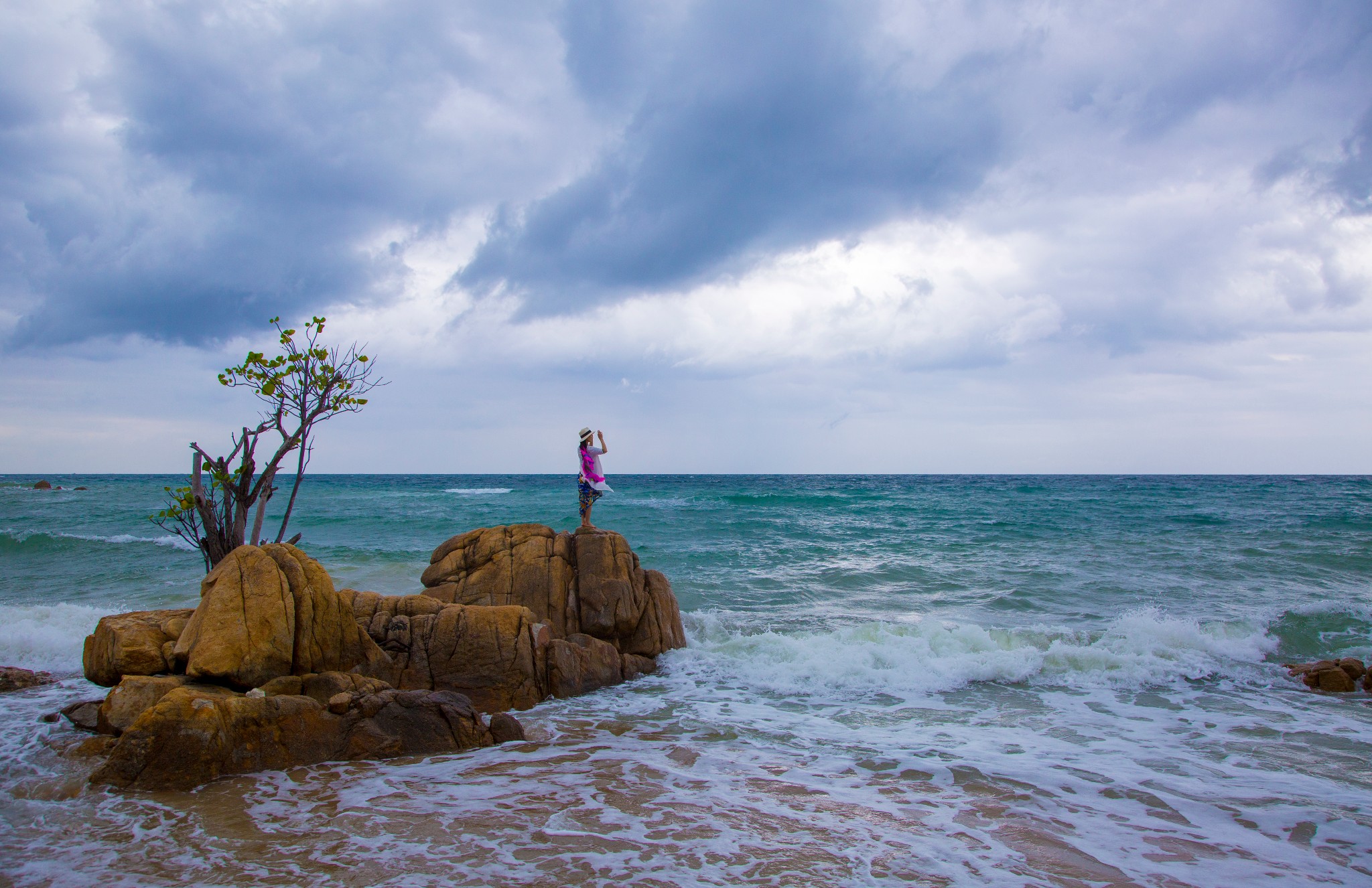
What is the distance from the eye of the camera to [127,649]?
8.20 m

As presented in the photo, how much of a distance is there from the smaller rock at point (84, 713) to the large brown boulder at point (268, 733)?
1084 mm

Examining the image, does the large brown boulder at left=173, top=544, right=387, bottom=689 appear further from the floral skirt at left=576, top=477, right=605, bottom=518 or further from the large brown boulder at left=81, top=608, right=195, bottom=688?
the floral skirt at left=576, top=477, right=605, bottom=518

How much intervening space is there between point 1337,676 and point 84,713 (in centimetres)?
1555

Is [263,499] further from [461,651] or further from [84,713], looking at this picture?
[461,651]

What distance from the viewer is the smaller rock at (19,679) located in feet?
29.9

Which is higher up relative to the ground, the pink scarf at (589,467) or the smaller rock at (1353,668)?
the pink scarf at (589,467)

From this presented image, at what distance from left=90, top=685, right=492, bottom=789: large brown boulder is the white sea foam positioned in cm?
525

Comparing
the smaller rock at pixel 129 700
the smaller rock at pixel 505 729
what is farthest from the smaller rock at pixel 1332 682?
the smaller rock at pixel 129 700

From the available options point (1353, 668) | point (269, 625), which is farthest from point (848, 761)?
point (1353, 668)

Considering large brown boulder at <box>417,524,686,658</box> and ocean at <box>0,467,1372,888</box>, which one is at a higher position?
large brown boulder at <box>417,524,686,658</box>

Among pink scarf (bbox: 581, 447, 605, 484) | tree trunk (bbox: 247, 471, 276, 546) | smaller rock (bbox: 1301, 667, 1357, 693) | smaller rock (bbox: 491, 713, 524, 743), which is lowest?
smaller rock (bbox: 1301, 667, 1357, 693)

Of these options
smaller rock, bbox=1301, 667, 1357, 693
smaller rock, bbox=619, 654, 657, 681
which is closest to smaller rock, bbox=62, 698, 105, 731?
smaller rock, bbox=619, 654, 657, 681

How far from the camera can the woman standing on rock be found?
12.5m

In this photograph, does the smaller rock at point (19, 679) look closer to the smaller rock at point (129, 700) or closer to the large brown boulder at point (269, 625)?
the smaller rock at point (129, 700)
